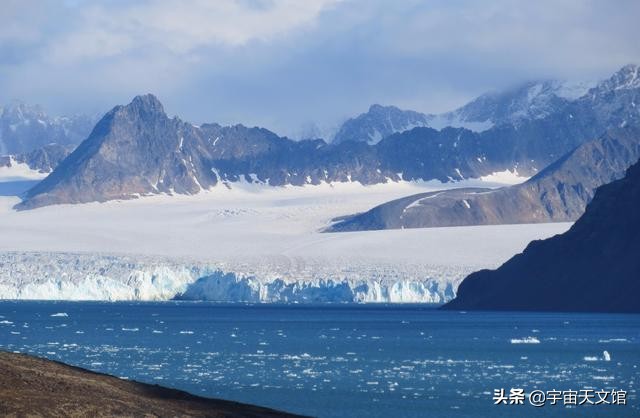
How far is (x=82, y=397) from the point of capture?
36.2 m

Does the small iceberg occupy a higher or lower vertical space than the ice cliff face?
lower

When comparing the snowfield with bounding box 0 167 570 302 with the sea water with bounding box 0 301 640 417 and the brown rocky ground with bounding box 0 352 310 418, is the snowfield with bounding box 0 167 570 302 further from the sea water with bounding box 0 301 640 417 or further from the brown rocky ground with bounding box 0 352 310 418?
the brown rocky ground with bounding box 0 352 310 418

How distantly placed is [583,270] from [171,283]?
4192 centimetres

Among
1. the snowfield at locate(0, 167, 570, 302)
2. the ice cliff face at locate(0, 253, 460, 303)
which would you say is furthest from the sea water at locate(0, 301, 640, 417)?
the snowfield at locate(0, 167, 570, 302)

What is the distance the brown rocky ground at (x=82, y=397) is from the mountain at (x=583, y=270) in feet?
299

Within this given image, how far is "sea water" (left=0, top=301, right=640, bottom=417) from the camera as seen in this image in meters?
52.2

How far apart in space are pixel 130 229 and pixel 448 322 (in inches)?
2963

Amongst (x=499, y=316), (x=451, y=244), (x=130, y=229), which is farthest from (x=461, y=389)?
(x=130, y=229)

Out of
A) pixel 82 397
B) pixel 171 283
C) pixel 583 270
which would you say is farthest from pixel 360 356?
pixel 171 283

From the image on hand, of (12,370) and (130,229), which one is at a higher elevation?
(130,229)

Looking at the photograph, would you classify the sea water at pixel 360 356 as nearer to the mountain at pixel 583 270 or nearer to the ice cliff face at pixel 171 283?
the mountain at pixel 583 270

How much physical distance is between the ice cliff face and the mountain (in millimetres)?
7833

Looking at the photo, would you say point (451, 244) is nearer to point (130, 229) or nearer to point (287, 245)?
point (287, 245)

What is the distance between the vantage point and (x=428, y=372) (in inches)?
2493
